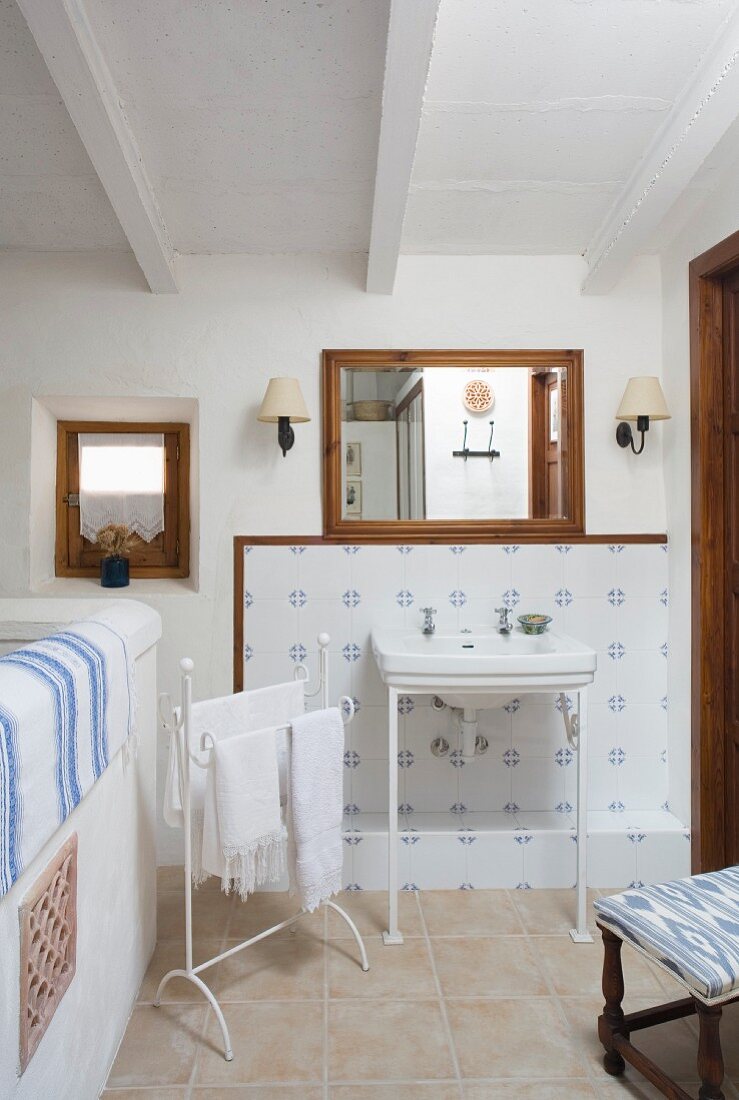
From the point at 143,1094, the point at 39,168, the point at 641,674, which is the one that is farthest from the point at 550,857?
the point at 39,168

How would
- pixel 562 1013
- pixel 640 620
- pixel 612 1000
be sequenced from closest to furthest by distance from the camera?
pixel 612 1000
pixel 562 1013
pixel 640 620

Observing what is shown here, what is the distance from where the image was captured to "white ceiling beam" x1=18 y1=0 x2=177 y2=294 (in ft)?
5.79

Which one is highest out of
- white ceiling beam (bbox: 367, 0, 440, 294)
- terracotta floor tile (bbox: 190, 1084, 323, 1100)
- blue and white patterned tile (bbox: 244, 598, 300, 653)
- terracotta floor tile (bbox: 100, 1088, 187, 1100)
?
white ceiling beam (bbox: 367, 0, 440, 294)

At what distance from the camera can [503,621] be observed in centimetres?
303

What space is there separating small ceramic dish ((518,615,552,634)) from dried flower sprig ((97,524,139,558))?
1497mm

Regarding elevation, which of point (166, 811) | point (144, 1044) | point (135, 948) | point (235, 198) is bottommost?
point (144, 1044)

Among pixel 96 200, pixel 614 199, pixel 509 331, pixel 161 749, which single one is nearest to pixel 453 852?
pixel 161 749

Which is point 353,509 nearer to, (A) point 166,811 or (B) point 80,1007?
(A) point 166,811

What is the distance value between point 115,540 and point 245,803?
1.50 metres

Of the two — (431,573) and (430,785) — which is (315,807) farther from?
(431,573)

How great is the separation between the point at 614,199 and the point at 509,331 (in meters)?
0.55

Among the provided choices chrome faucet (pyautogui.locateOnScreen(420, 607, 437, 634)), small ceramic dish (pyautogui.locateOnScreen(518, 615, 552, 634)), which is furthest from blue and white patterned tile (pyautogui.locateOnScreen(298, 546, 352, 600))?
small ceramic dish (pyautogui.locateOnScreen(518, 615, 552, 634))

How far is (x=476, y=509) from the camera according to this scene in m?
3.09

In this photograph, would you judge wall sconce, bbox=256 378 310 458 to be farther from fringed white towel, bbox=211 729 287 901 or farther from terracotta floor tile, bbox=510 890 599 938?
terracotta floor tile, bbox=510 890 599 938
